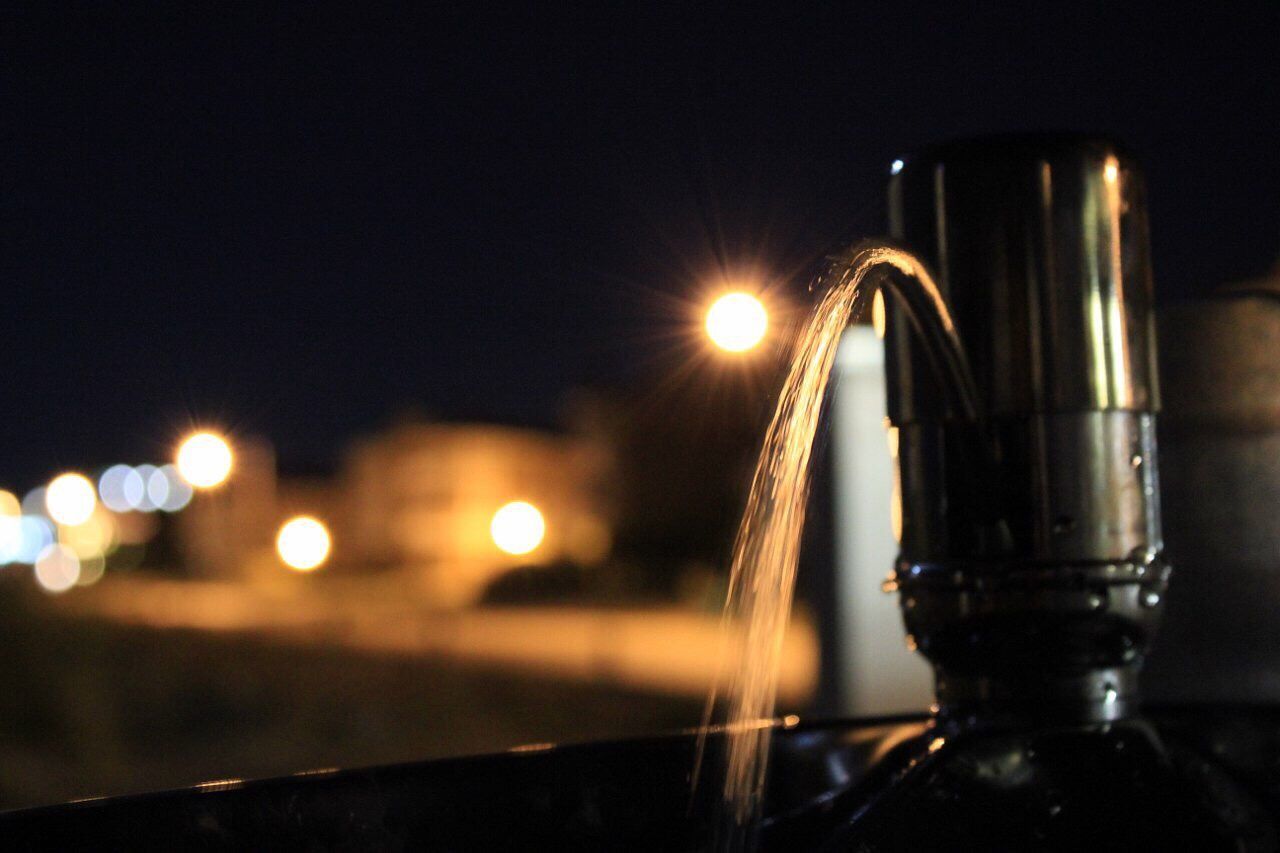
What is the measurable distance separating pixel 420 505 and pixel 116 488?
1549 centimetres

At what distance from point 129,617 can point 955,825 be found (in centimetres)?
2336

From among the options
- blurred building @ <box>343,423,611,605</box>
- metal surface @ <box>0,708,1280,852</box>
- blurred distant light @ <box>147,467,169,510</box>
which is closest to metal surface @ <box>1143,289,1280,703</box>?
metal surface @ <box>0,708,1280,852</box>

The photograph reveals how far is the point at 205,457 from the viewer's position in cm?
1762

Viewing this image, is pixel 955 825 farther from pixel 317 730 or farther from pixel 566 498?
pixel 566 498

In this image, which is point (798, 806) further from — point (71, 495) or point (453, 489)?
point (453, 489)

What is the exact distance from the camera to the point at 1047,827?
4.26 ft

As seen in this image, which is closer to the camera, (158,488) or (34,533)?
(158,488)

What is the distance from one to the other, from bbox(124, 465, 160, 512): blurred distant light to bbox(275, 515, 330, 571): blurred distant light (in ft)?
43.9

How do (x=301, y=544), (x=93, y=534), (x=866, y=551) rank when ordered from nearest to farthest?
(x=866, y=551) < (x=301, y=544) < (x=93, y=534)

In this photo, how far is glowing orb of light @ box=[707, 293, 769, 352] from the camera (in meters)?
4.84

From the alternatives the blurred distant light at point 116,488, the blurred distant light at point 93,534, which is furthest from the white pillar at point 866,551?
the blurred distant light at point 93,534

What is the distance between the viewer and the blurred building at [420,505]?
4303cm

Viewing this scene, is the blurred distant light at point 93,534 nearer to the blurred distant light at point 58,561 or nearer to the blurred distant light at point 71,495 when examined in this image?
the blurred distant light at point 58,561

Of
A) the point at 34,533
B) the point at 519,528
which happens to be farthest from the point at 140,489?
the point at 34,533
